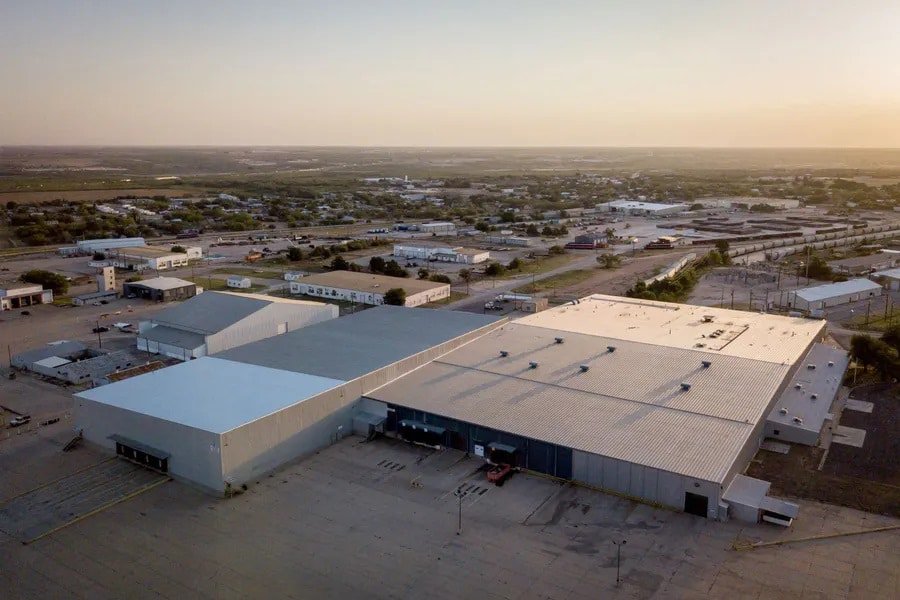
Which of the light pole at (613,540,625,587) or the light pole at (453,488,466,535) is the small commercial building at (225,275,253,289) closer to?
the light pole at (453,488,466,535)

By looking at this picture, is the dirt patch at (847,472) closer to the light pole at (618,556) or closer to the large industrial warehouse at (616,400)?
the large industrial warehouse at (616,400)

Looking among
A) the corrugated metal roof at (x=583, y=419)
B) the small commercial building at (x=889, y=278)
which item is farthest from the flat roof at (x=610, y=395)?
the small commercial building at (x=889, y=278)

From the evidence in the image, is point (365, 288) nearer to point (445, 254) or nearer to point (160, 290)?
point (160, 290)

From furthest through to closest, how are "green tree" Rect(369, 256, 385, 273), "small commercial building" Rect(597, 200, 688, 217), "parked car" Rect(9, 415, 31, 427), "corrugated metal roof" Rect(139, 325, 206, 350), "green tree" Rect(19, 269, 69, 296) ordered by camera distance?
1. "small commercial building" Rect(597, 200, 688, 217)
2. "green tree" Rect(369, 256, 385, 273)
3. "green tree" Rect(19, 269, 69, 296)
4. "corrugated metal roof" Rect(139, 325, 206, 350)
5. "parked car" Rect(9, 415, 31, 427)

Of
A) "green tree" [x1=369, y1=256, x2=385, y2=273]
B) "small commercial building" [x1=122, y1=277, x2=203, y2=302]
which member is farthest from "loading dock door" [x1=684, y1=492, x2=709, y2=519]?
"green tree" [x1=369, y1=256, x2=385, y2=273]

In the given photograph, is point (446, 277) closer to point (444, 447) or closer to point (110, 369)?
point (110, 369)
